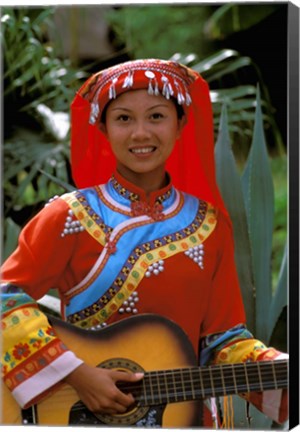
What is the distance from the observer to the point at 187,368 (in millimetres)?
4016

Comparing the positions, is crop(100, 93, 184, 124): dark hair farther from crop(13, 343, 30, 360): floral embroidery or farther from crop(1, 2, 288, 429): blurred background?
crop(13, 343, 30, 360): floral embroidery

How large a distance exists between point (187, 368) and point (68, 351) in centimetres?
42

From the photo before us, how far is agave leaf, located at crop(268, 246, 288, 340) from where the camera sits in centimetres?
416

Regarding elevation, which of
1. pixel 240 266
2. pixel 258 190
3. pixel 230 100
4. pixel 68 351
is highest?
pixel 230 100

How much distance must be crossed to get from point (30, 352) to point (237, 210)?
910 millimetres

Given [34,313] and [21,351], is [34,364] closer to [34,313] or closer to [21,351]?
[21,351]

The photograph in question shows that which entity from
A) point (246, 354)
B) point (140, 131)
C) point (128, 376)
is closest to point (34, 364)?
point (128, 376)

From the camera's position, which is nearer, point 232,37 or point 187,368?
point 187,368

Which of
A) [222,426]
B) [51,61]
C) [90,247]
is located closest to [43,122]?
[51,61]

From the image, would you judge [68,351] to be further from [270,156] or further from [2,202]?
[270,156]

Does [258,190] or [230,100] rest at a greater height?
[230,100]

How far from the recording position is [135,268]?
403cm

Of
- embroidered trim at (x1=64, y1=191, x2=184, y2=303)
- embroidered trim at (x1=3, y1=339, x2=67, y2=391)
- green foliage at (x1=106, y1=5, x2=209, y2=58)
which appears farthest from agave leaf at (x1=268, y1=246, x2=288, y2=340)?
green foliage at (x1=106, y1=5, x2=209, y2=58)

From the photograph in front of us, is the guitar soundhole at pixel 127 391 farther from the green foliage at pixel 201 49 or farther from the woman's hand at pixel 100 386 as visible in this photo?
the green foliage at pixel 201 49
